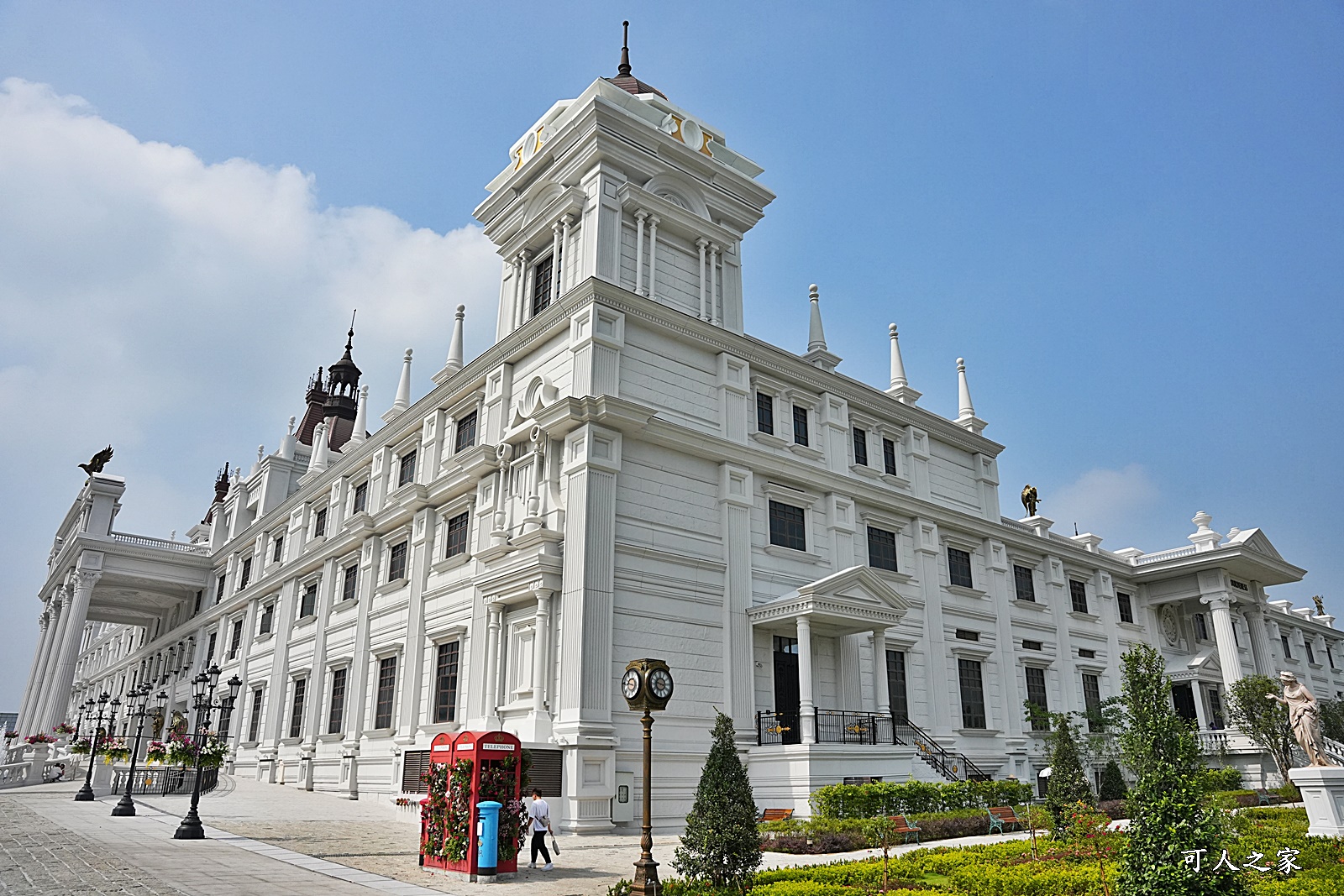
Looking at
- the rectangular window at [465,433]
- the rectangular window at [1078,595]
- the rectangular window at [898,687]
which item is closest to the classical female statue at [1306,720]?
the rectangular window at [898,687]

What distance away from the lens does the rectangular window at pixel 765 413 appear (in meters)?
26.6

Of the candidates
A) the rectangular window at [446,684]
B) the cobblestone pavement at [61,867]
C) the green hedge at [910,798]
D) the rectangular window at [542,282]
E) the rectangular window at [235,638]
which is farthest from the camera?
the rectangular window at [235,638]

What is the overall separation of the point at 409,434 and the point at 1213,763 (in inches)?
1236

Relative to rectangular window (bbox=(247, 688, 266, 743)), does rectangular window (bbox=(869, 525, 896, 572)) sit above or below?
above

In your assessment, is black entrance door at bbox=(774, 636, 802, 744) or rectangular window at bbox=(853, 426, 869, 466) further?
rectangular window at bbox=(853, 426, 869, 466)

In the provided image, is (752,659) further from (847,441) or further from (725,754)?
(725,754)

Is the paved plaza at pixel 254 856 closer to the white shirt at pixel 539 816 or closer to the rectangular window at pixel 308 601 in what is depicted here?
the white shirt at pixel 539 816

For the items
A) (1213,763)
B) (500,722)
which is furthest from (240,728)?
(1213,763)

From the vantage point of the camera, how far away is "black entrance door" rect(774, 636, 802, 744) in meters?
23.3

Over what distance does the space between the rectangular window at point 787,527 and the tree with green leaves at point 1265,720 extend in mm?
17364

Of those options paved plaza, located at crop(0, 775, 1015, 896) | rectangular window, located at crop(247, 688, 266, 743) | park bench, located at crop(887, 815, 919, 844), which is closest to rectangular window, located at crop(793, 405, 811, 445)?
park bench, located at crop(887, 815, 919, 844)

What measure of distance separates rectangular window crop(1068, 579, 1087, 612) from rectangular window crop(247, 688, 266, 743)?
110 ft

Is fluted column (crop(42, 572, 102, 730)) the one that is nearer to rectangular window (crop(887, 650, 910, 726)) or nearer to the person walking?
rectangular window (crop(887, 650, 910, 726))

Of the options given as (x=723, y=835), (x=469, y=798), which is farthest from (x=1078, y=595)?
(x=469, y=798)
